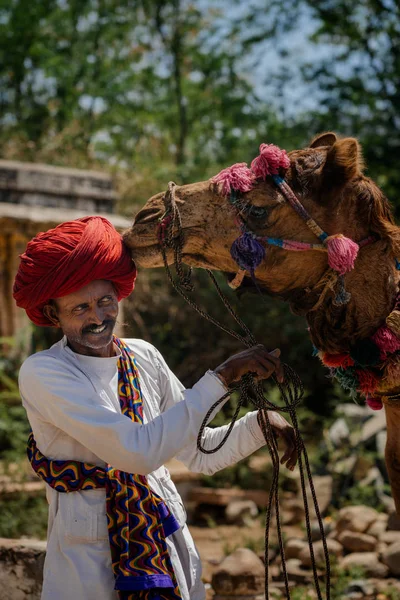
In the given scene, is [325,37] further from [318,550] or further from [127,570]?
[127,570]

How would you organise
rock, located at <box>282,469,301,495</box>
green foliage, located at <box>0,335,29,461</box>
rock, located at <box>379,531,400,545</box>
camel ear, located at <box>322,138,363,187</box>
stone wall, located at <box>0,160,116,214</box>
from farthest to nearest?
stone wall, located at <box>0,160,116,214</box> → rock, located at <box>282,469,301,495</box> → green foliage, located at <box>0,335,29,461</box> → rock, located at <box>379,531,400,545</box> → camel ear, located at <box>322,138,363,187</box>

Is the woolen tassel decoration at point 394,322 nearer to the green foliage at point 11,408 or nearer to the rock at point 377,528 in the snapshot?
the rock at point 377,528

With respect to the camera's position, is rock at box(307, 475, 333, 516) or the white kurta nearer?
the white kurta

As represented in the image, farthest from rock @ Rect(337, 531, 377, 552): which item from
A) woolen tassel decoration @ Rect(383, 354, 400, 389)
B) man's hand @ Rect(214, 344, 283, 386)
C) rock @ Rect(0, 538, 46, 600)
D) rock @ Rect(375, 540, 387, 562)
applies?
man's hand @ Rect(214, 344, 283, 386)

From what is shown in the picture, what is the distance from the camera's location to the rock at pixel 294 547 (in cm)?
601

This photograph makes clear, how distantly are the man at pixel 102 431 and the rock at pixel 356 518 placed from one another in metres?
3.65

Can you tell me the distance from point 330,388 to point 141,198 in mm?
4277

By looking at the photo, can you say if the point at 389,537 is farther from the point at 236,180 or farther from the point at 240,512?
the point at 236,180

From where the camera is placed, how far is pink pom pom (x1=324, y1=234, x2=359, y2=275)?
2.65m

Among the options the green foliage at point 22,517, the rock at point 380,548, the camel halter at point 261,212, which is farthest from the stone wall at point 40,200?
the camel halter at point 261,212

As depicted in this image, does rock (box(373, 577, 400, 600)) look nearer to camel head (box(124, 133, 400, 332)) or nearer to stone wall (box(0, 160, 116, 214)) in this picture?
camel head (box(124, 133, 400, 332))

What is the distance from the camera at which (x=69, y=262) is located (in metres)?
2.78

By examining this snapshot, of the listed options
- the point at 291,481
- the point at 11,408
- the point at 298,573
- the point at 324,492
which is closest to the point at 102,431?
the point at 298,573

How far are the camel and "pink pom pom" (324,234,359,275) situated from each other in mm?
47
